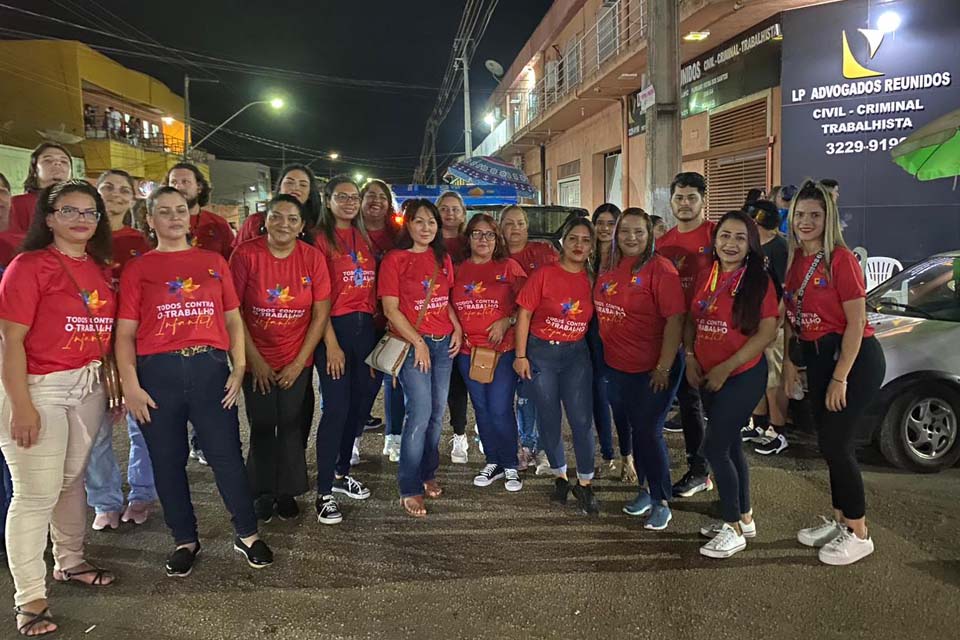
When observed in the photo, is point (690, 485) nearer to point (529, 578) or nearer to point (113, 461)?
point (529, 578)

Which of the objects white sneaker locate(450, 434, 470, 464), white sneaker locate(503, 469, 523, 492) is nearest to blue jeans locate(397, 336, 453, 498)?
white sneaker locate(503, 469, 523, 492)

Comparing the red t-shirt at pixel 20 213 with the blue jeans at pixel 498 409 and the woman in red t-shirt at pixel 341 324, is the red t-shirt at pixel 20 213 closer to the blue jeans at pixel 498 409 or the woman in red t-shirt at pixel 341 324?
the woman in red t-shirt at pixel 341 324

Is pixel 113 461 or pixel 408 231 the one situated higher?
pixel 408 231

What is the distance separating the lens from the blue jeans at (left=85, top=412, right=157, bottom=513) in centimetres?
413

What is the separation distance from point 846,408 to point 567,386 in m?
1.57

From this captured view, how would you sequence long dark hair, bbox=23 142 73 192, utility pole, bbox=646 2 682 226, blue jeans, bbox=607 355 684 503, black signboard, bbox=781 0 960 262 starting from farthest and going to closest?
black signboard, bbox=781 0 960 262
utility pole, bbox=646 2 682 226
long dark hair, bbox=23 142 73 192
blue jeans, bbox=607 355 684 503

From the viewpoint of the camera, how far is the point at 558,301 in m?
4.09

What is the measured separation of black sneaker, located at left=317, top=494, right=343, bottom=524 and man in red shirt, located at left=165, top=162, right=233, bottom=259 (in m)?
1.91

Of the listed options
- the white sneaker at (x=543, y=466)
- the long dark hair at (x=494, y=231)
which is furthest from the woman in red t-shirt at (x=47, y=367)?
the white sneaker at (x=543, y=466)

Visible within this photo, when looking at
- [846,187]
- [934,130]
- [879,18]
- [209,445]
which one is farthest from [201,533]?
[879,18]

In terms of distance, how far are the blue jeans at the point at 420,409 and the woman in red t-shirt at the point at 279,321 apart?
25.8 inches

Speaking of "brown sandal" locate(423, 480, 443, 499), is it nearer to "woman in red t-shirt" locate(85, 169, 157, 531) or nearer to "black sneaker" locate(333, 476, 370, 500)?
"black sneaker" locate(333, 476, 370, 500)

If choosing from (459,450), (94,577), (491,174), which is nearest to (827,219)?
(459,450)

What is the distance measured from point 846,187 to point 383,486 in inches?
327
